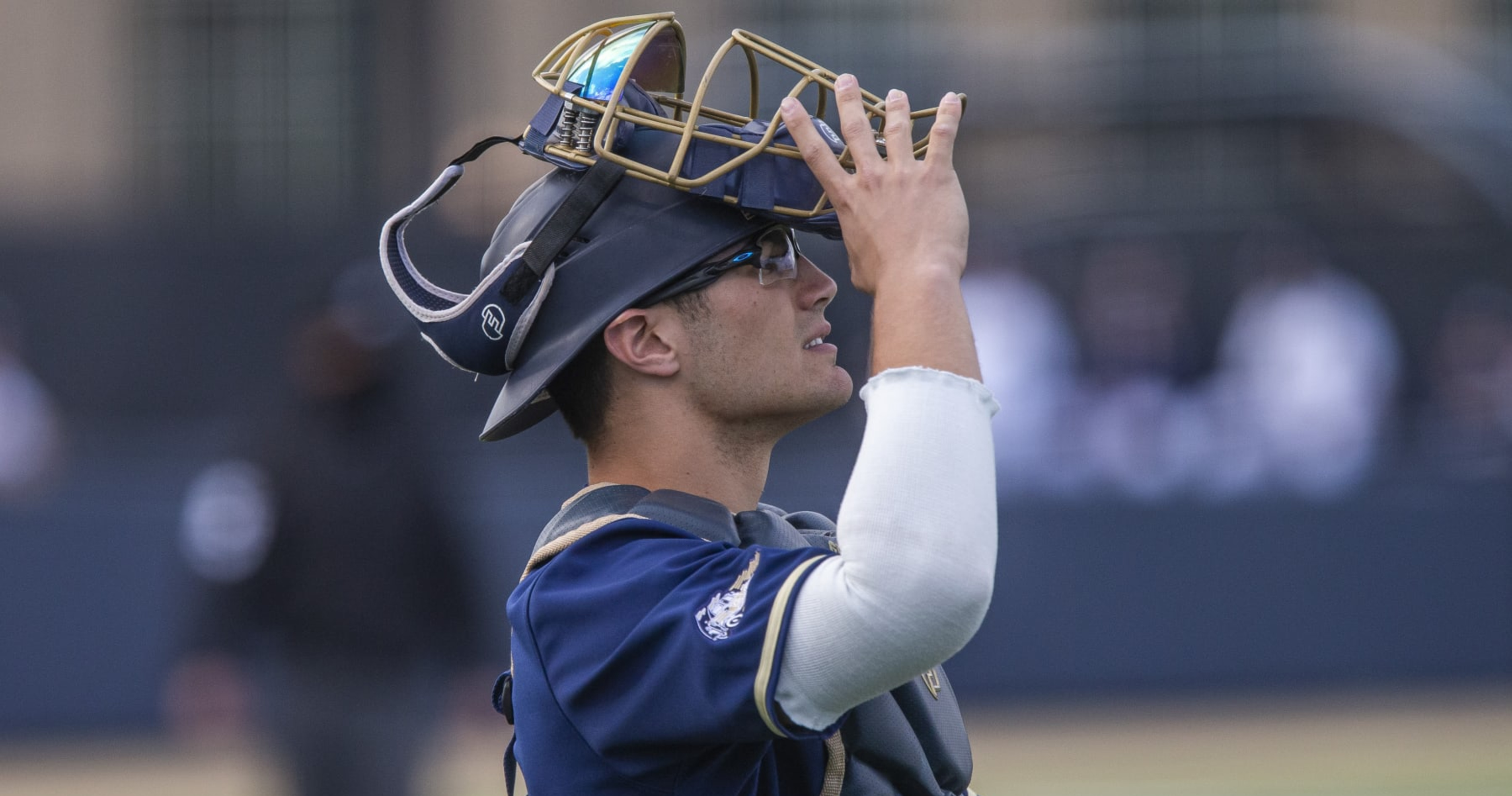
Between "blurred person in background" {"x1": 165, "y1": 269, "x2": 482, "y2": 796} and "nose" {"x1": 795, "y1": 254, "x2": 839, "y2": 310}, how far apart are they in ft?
13.7

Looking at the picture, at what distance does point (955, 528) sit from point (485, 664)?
495 centimetres

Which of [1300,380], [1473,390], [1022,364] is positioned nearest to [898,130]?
[1022,364]

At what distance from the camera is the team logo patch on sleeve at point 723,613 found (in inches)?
88.7

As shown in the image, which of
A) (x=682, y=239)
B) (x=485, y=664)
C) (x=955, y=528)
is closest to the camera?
(x=955, y=528)

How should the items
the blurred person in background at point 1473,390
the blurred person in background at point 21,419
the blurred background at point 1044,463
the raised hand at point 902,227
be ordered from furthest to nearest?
1. the blurred person in background at point 21,419
2. the blurred person in background at point 1473,390
3. the blurred background at point 1044,463
4. the raised hand at point 902,227

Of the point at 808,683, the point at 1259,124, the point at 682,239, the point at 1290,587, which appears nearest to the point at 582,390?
the point at 682,239

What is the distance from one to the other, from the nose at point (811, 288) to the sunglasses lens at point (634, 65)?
36 cm

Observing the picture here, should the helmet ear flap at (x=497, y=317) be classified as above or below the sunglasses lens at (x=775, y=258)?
below

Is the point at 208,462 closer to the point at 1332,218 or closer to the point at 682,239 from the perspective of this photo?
the point at 1332,218

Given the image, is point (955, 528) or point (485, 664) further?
point (485, 664)

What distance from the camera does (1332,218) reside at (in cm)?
1280

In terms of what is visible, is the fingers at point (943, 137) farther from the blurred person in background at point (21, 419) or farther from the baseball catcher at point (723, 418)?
the blurred person in background at point (21, 419)

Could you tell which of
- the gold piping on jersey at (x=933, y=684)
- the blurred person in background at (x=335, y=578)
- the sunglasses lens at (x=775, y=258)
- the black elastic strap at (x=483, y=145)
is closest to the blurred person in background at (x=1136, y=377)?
the blurred person in background at (x=335, y=578)

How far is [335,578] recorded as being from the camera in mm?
6531
